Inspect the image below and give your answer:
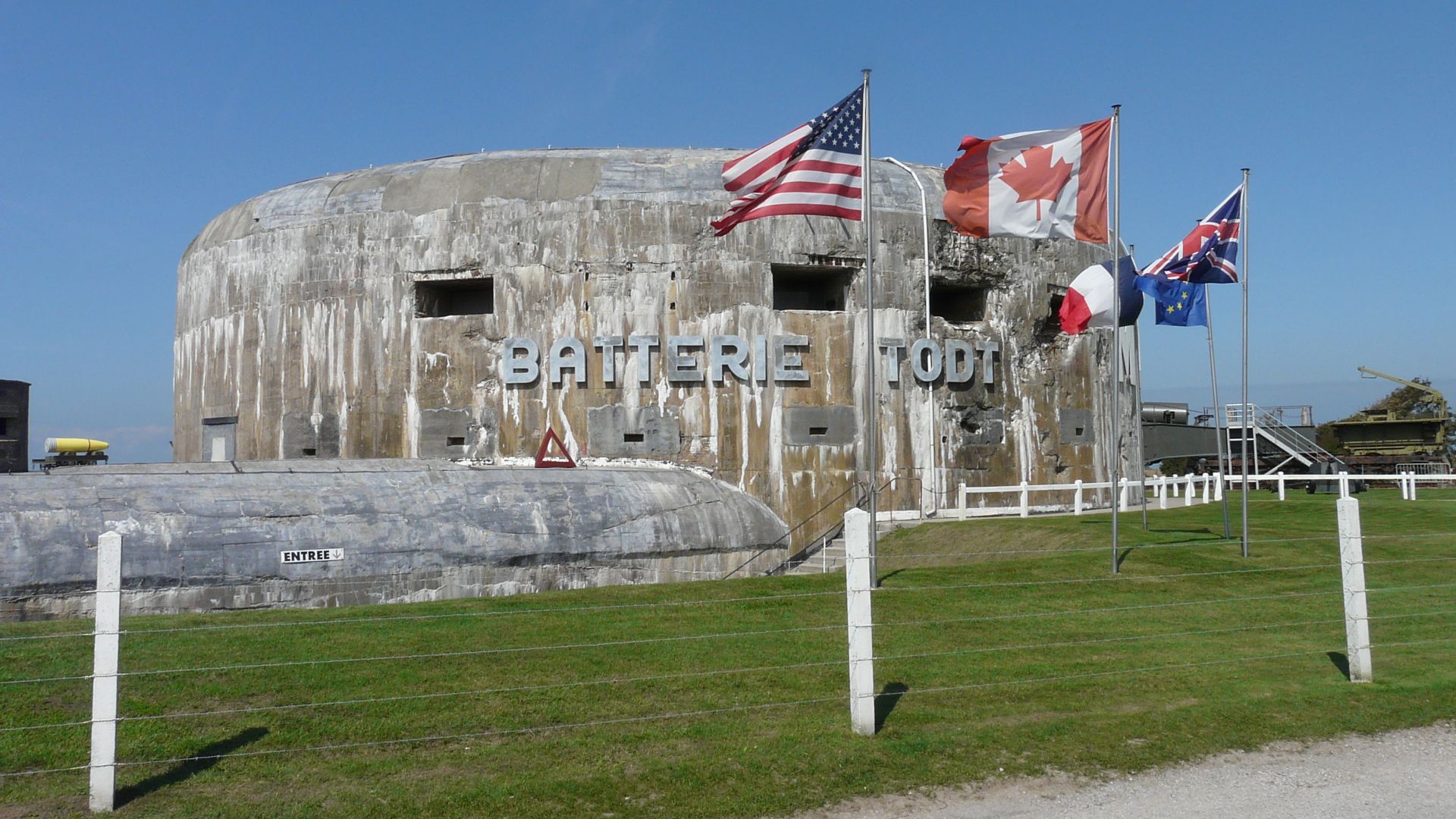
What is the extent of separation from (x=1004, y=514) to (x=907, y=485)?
169cm

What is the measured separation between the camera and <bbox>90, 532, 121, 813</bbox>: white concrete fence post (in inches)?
238

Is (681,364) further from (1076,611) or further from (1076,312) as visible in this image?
(1076,611)

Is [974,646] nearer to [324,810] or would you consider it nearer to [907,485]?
[324,810]

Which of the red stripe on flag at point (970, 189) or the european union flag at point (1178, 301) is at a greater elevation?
the red stripe on flag at point (970, 189)

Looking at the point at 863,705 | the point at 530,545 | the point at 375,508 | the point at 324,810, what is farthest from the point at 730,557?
the point at 324,810

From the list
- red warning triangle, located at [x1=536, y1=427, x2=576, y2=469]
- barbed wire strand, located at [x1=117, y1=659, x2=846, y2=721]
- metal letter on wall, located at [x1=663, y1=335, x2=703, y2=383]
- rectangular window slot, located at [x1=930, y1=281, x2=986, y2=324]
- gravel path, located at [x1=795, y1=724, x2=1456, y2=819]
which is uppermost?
rectangular window slot, located at [x1=930, y1=281, x2=986, y2=324]

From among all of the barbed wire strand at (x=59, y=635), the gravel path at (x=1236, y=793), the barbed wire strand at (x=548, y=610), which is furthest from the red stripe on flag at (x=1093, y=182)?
the barbed wire strand at (x=59, y=635)

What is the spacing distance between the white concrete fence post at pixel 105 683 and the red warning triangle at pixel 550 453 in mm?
12508

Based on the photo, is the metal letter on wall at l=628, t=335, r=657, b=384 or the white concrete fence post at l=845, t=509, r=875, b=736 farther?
the metal letter on wall at l=628, t=335, r=657, b=384

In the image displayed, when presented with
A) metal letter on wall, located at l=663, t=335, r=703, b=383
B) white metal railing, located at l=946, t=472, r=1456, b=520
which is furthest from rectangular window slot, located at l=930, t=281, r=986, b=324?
metal letter on wall, located at l=663, t=335, r=703, b=383

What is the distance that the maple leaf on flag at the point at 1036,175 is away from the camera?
1365cm

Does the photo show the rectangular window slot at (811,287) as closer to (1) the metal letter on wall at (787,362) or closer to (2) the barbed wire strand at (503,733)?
(1) the metal letter on wall at (787,362)

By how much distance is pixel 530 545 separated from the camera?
47.2ft

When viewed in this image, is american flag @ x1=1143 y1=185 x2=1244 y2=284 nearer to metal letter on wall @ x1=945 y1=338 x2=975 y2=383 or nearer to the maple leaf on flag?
the maple leaf on flag
